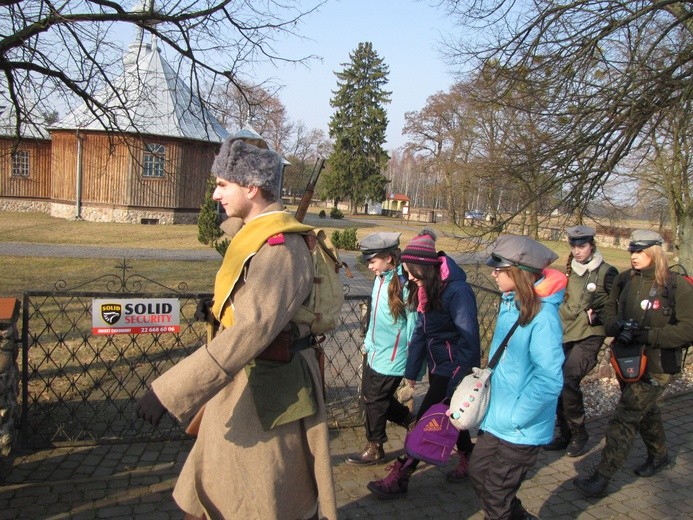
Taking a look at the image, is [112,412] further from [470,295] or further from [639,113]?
[639,113]

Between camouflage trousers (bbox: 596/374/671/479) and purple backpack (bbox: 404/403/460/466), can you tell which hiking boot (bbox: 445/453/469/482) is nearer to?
purple backpack (bbox: 404/403/460/466)

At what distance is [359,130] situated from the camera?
48.8 m

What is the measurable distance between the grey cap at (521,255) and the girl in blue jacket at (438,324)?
65cm

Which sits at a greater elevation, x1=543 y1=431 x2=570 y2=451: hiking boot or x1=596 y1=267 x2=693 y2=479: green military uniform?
x1=596 y1=267 x2=693 y2=479: green military uniform

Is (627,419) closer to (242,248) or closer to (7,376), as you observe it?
(242,248)

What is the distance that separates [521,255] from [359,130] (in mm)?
47231

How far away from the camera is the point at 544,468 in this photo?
4.39m

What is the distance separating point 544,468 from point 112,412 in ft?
12.1

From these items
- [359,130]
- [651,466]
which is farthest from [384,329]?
[359,130]

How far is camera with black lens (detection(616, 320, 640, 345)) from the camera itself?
395cm

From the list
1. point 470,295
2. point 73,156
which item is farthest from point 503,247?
point 73,156

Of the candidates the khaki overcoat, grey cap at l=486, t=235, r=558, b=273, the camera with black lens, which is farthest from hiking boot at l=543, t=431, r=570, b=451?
the khaki overcoat

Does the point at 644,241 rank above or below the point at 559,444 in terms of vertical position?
above

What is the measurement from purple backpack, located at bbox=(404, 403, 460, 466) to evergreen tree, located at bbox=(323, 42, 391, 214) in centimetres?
4635
